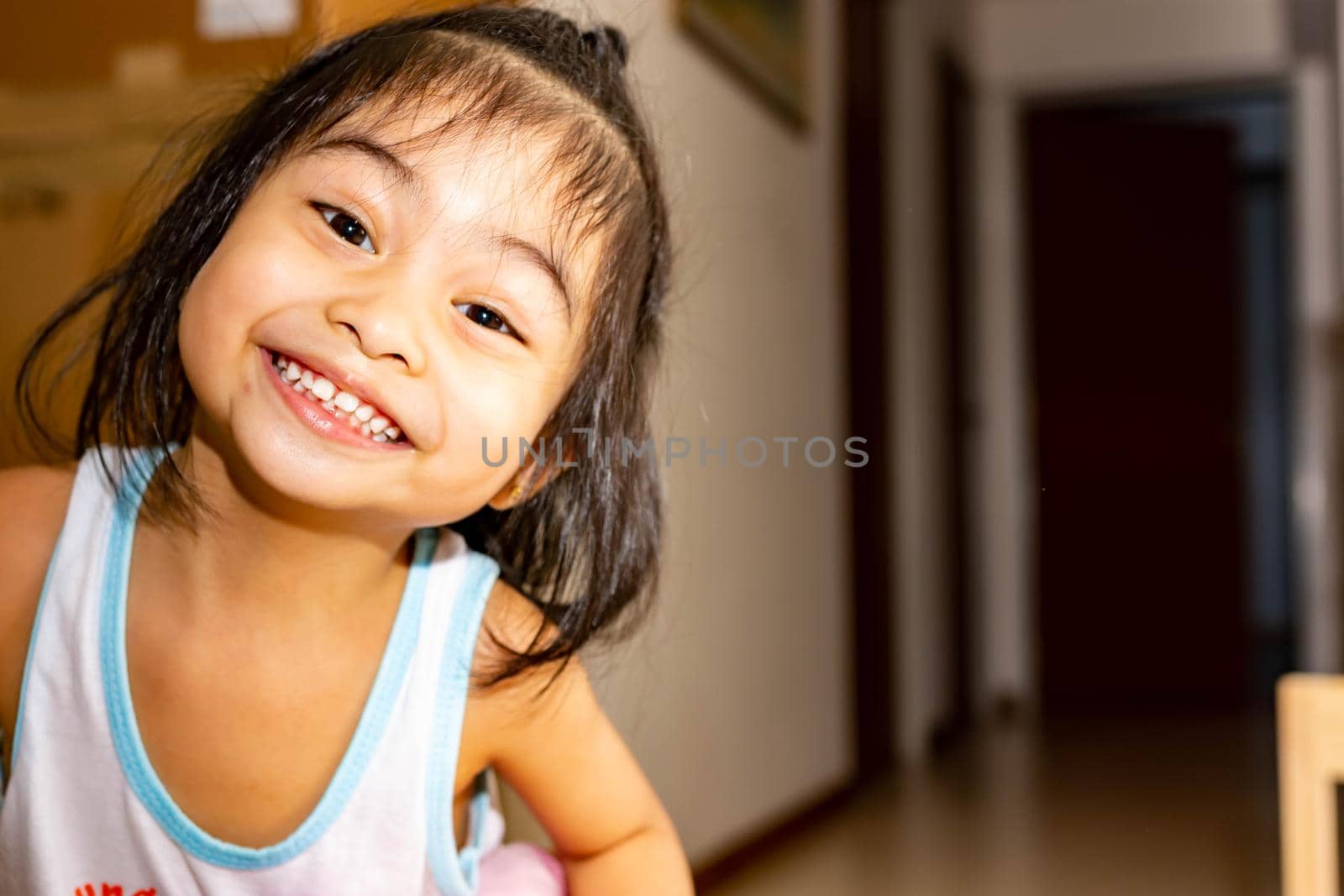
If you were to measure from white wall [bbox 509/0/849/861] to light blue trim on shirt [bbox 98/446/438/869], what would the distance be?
9 cm

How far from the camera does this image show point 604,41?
1.52 ft

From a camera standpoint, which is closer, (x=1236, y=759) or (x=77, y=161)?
(x=77, y=161)

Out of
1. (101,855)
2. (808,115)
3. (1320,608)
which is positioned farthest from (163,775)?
(1320,608)

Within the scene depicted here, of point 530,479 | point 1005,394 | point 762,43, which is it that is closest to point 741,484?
point 530,479

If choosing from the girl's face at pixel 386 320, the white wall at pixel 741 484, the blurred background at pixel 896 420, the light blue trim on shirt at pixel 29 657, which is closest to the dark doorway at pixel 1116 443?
the blurred background at pixel 896 420

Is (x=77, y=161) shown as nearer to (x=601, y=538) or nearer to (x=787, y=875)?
(x=601, y=538)

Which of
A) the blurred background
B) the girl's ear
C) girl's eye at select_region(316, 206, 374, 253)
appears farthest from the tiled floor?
girl's eye at select_region(316, 206, 374, 253)

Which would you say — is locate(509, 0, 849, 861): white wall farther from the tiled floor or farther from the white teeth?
the white teeth

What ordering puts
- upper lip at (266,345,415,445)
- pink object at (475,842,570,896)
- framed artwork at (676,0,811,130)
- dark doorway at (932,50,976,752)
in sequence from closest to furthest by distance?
upper lip at (266,345,415,445), pink object at (475,842,570,896), framed artwork at (676,0,811,130), dark doorway at (932,50,976,752)

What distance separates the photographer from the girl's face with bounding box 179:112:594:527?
37cm

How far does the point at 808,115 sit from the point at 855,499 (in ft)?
0.77

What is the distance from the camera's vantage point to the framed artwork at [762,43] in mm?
584

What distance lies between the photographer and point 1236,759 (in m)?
0.87

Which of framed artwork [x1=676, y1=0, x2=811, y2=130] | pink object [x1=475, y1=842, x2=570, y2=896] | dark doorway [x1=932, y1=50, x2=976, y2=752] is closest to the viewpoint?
pink object [x1=475, y1=842, x2=570, y2=896]
